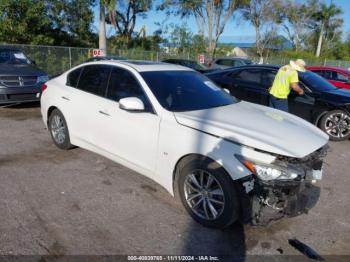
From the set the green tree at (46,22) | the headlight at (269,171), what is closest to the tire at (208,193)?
the headlight at (269,171)

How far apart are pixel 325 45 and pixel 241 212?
6322 centimetres

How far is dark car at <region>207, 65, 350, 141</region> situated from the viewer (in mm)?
7156

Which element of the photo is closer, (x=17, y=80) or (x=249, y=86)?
(x=249, y=86)

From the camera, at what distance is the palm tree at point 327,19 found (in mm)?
53375

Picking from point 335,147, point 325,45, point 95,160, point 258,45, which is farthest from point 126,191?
point 325,45

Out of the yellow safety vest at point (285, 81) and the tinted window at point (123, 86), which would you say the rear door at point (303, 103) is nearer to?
the yellow safety vest at point (285, 81)

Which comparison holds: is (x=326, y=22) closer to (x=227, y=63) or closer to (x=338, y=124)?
(x=227, y=63)

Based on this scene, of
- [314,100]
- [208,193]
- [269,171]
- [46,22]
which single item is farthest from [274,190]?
[46,22]

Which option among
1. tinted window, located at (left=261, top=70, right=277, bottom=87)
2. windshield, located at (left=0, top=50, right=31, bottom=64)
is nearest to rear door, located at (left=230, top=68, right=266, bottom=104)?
tinted window, located at (left=261, top=70, right=277, bottom=87)

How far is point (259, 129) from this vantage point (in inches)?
140

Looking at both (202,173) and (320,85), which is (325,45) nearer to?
(320,85)

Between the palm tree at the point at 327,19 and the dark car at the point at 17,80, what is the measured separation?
50.9 m

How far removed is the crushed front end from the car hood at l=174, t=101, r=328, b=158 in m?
0.14

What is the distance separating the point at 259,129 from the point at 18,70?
24.2 ft
